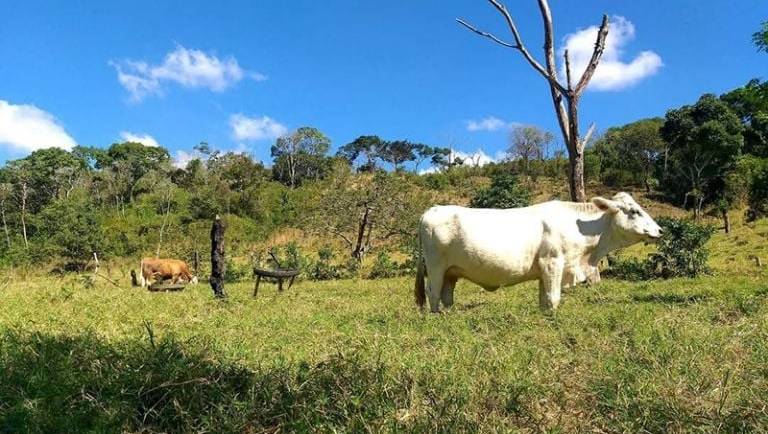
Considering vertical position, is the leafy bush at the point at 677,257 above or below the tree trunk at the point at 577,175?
below

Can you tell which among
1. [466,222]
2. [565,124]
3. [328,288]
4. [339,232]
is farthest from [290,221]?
[466,222]

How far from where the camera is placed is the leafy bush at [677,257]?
58.3ft

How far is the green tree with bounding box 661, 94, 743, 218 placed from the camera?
3912cm

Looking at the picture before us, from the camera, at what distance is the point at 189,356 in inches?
186

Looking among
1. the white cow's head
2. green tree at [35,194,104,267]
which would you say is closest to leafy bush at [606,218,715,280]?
the white cow's head

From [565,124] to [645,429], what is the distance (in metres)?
13.1

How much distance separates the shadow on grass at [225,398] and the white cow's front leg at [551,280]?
5124mm

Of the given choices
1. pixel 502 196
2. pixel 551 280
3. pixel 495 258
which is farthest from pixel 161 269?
pixel 551 280

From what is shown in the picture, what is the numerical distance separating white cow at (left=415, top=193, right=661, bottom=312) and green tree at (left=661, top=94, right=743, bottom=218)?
29.3m

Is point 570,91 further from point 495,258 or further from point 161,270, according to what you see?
point 161,270

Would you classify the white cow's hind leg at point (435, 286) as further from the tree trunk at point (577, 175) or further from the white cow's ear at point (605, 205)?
the tree trunk at point (577, 175)

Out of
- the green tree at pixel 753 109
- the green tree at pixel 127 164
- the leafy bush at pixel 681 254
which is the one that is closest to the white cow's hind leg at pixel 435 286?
the green tree at pixel 753 109

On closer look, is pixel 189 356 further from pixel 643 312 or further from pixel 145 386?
pixel 643 312

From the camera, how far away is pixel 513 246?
9.30 meters
